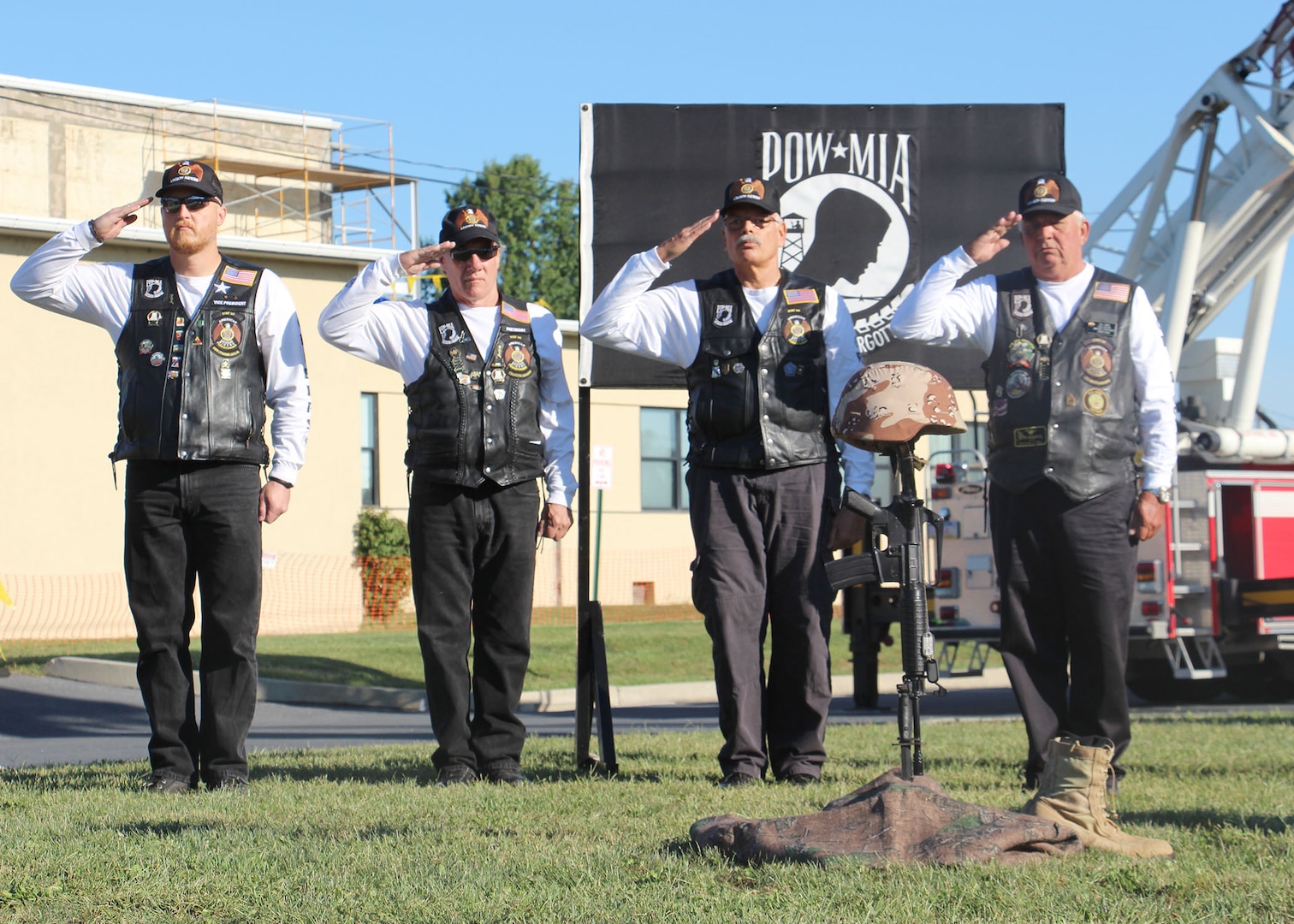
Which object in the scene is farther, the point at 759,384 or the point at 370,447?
the point at 370,447

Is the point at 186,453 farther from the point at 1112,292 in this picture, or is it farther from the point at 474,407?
the point at 1112,292

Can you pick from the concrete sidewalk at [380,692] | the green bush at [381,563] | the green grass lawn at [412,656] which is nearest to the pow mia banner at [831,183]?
the concrete sidewalk at [380,692]

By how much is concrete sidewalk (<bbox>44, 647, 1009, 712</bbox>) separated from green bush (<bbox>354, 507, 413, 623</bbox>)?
9813mm

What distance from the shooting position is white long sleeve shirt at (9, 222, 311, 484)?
19.1 ft

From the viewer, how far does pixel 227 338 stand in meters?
5.84

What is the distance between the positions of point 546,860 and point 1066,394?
291 cm

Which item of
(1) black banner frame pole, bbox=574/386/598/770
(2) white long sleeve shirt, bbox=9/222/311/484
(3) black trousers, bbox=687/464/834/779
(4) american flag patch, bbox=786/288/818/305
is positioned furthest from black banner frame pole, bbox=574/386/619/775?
(2) white long sleeve shirt, bbox=9/222/311/484

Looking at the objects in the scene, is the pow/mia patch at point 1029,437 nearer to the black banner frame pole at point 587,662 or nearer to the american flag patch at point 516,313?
the black banner frame pole at point 587,662

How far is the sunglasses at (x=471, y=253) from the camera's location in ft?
20.3

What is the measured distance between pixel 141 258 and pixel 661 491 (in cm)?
1135

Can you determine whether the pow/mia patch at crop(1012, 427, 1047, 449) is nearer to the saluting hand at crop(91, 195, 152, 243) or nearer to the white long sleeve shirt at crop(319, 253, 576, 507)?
the white long sleeve shirt at crop(319, 253, 576, 507)

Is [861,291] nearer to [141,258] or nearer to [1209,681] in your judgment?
[1209,681]

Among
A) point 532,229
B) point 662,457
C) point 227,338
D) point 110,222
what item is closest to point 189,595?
point 227,338

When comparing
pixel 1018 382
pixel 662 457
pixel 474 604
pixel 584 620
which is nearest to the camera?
pixel 1018 382
